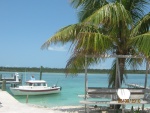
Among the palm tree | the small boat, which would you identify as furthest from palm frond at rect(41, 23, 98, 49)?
the small boat

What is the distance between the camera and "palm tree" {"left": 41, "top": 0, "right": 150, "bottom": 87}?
1081 centimetres

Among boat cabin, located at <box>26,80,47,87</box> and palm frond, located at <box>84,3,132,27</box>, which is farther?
boat cabin, located at <box>26,80,47,87</box>

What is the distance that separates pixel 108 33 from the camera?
12.3 metres

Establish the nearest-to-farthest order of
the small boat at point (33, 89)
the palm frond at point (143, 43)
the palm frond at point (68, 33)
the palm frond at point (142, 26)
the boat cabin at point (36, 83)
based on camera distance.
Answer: the palm frond at point (143, 43), the palm frond at point (68, 33), the palm frond at point (142, 26), the small boat at point (33, 89), the boat cabin at point (36, 83)

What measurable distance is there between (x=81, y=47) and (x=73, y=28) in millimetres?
1095

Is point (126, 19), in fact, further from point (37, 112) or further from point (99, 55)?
point (37, 112)

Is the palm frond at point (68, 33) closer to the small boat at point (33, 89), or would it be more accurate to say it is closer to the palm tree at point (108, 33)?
the palm tree at point (108, 33)

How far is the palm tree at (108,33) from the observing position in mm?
10812

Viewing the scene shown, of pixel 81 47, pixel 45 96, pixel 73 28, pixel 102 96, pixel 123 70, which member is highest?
pixel 73 28

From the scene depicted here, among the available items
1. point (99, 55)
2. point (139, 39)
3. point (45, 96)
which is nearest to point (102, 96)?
point (99, 55)

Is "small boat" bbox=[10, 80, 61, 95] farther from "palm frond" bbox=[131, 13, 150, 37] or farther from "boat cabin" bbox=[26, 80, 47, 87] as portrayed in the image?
"palm frond" bbox=[131, 13, 150, 37]

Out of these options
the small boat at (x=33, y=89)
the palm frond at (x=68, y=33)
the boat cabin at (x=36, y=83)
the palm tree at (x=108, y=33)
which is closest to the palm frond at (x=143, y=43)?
the palm tree at (x=108, y=33)

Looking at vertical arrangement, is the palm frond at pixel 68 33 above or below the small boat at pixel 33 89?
above

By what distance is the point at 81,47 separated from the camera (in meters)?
11.0
